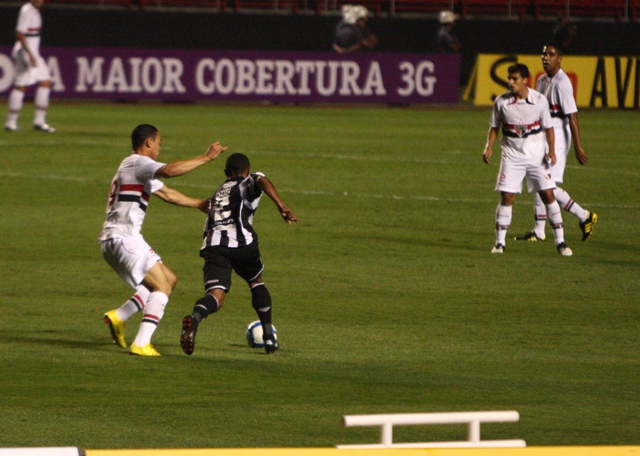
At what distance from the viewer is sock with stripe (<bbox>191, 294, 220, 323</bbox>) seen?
798 centimetres

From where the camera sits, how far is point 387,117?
29.2 meters

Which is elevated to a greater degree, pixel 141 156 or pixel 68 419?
pixel 141 156

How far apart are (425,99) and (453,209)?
55.5 feet

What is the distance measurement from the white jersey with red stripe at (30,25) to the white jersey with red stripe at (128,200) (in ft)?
47.7

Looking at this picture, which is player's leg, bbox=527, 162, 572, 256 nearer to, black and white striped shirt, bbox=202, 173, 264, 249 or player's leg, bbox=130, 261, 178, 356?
black and white striped shirt, bbox=202, 173, 264, 249

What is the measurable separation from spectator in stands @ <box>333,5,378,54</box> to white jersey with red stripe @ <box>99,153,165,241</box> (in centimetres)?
2341

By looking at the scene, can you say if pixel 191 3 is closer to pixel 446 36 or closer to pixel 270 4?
pixel 270 4

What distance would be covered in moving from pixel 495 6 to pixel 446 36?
14.6 ft

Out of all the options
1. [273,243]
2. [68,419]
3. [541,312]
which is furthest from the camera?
[273,243]

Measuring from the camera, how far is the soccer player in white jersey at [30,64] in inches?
876

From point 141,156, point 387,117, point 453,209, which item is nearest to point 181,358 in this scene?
point 141,156

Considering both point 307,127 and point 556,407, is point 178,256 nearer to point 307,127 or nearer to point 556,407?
point 556,407

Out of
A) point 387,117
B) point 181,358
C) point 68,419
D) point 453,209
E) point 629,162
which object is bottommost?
point 68,419

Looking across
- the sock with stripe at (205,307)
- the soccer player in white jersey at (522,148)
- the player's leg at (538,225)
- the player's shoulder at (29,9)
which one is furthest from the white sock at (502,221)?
the player's shoulder at (29,9)
